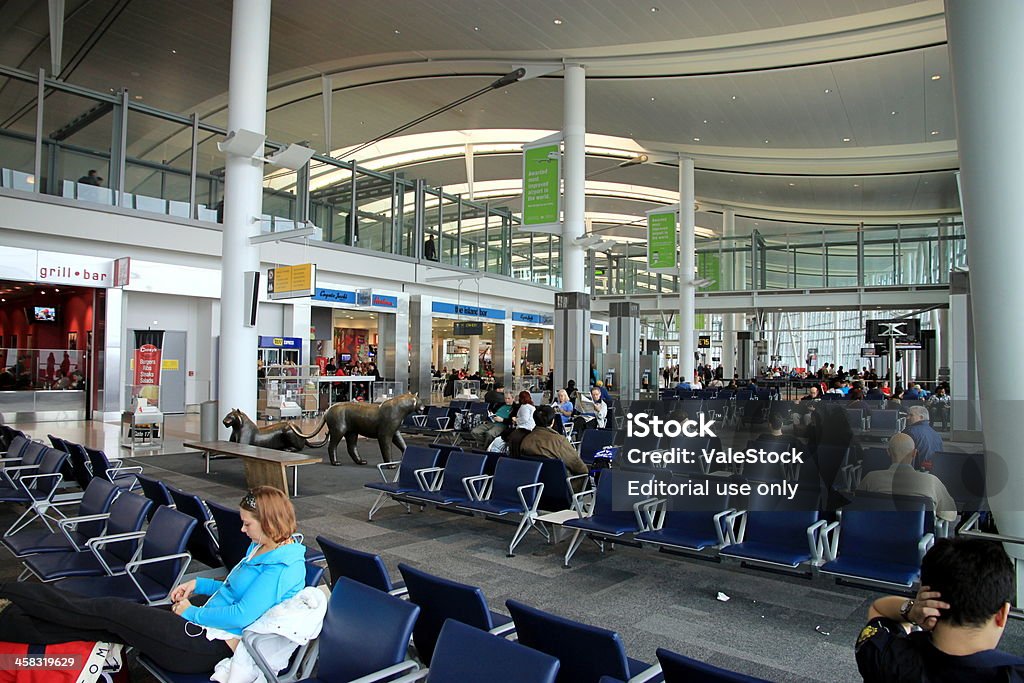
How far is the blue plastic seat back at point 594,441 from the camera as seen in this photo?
805 cm

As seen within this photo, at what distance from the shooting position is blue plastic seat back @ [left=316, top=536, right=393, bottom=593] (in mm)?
3268

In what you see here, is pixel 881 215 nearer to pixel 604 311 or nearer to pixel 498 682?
pixel 604 311

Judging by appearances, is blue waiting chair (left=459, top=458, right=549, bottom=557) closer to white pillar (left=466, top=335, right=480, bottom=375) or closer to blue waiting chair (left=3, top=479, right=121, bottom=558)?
blue waiting chair (left=3, top=479, right=121, bottom=558)

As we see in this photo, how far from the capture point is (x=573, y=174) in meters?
17.0

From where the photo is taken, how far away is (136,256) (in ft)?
52.1

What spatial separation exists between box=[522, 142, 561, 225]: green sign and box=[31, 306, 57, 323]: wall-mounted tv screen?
11.7 metres

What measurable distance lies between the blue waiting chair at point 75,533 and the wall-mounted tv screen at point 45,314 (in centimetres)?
1459

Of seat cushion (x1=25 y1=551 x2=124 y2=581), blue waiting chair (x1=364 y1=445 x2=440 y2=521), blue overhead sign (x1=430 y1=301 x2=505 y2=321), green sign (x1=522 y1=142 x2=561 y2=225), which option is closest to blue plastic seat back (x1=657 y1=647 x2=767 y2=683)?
seat cushion (x1=25 y1=551 x2=124 y2=581)

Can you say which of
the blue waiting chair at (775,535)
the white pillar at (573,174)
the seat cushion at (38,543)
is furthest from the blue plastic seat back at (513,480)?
the white pillar at (573,174)

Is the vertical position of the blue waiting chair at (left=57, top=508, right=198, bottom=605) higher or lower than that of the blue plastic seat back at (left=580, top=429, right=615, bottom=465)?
lower

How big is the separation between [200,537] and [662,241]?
770 inches

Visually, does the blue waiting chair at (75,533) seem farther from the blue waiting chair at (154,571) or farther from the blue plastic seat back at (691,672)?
the blue plastic seat back at (691,672)

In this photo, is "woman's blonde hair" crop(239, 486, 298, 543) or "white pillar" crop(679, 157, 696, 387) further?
"white pillar" crop(679, 157, 696, 387)

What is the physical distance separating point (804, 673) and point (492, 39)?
16227mm
